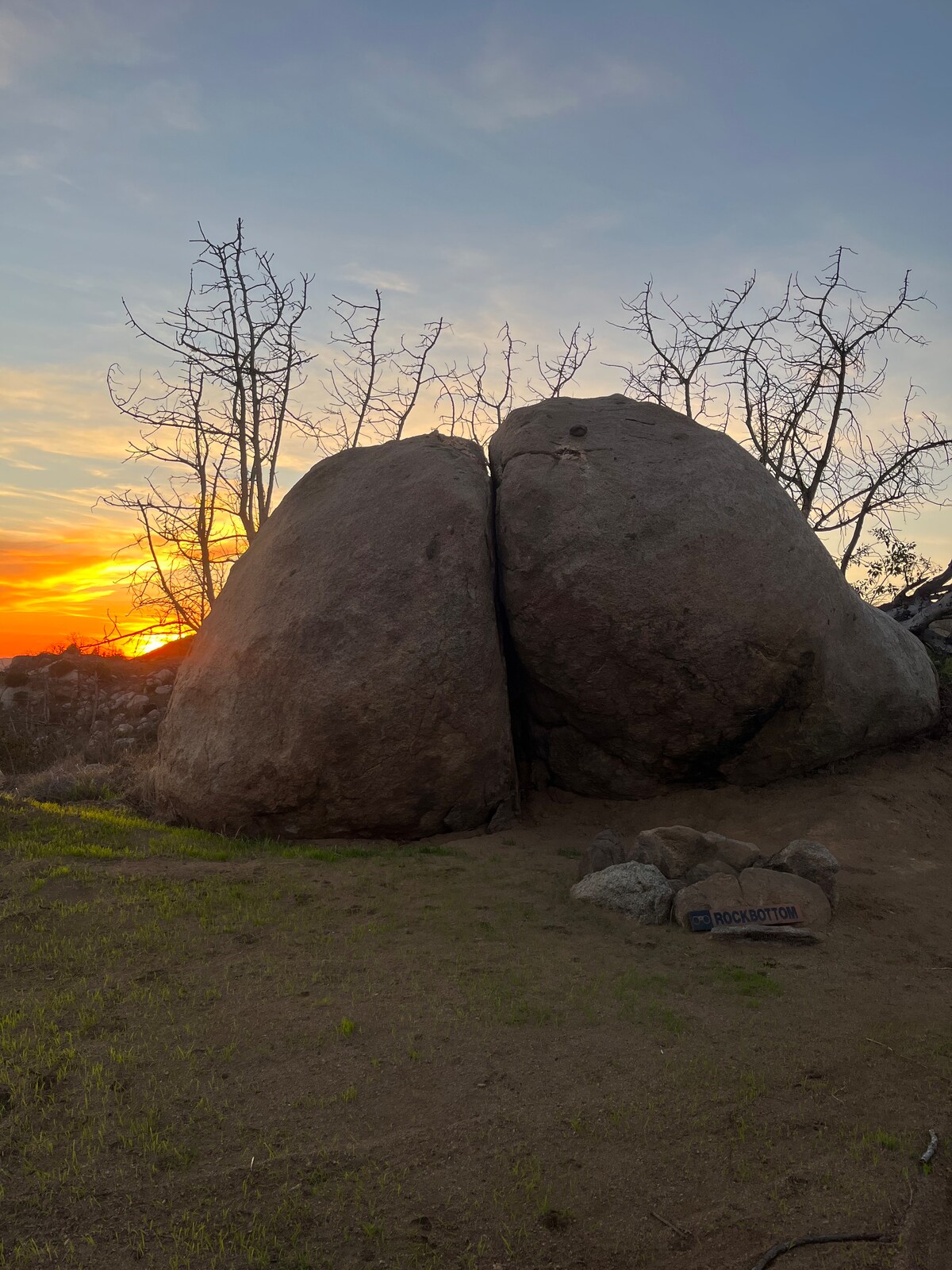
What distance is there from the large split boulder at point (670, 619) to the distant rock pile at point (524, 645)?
0.06 feet

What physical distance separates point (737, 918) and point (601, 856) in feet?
3.68

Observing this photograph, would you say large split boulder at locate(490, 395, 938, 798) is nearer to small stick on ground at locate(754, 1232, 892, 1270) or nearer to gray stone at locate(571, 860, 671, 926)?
gray stone at locate(571, 860, 671, 926)

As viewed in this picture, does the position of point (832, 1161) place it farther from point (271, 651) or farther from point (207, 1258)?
point (271, 651)

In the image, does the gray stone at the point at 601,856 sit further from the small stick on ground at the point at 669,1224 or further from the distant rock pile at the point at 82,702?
the distant rock pile at the point at 82,702

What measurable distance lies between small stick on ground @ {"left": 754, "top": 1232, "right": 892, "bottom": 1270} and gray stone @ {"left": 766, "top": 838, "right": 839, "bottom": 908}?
122 inches

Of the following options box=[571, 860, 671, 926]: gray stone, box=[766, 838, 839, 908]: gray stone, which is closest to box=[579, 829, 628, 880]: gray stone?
box=[571, 860, 671, 926]: gray stone

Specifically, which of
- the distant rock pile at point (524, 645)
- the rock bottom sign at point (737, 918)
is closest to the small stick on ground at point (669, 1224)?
the rock bottom sign at point (737, 918)

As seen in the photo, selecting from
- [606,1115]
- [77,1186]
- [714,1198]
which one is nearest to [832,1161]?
[714,1198]

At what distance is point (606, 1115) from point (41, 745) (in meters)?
12.2

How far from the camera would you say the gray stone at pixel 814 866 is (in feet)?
19.4

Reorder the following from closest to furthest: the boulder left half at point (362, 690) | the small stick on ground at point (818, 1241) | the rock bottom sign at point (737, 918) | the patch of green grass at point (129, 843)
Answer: the small stick on ground at point (818, 1241), the rock bottom sign at point (737, 918), the patch of green grass at point (129, 843), the boulder left half at point (362, 690)

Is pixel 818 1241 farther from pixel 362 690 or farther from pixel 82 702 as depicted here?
pixel 82 702

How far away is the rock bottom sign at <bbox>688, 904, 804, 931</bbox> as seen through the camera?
5.54 meters

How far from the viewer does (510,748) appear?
7.88 metres
